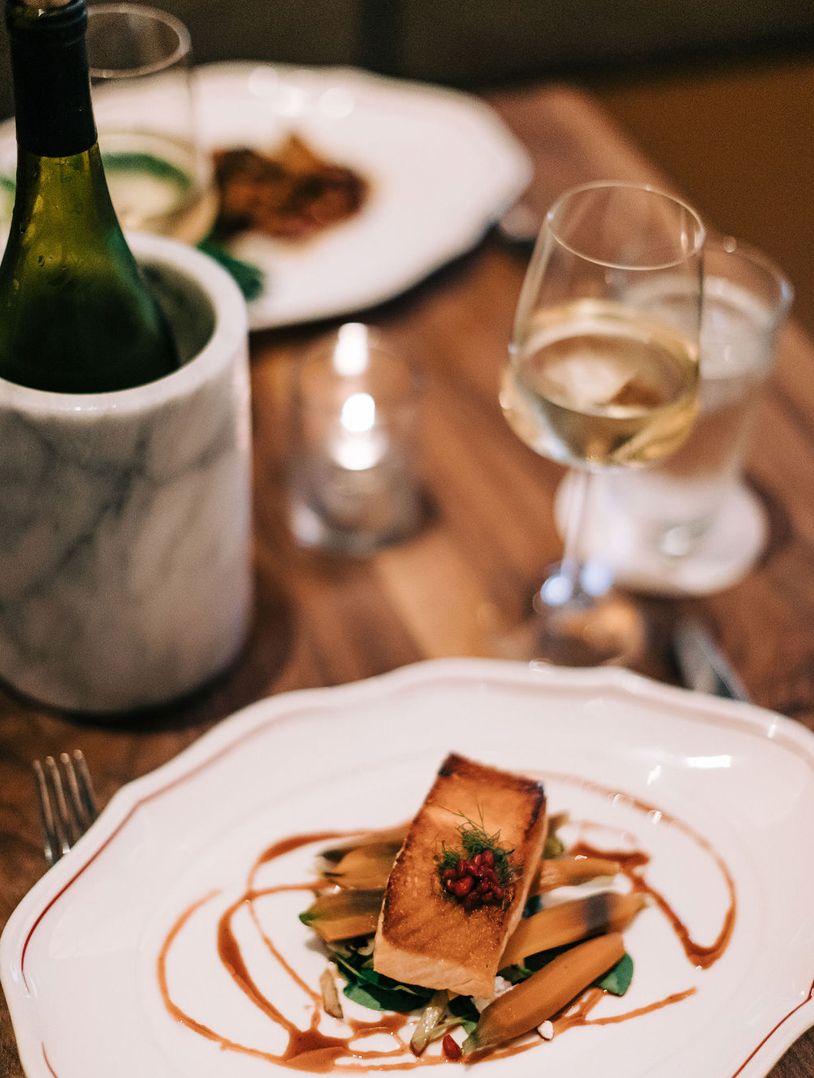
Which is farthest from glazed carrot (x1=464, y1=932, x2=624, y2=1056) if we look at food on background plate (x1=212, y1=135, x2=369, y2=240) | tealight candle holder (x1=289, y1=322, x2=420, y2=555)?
food on background plate (x1=212, y1=135, x2=369, y2=240)

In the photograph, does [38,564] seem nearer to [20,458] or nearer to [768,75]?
[20,458]

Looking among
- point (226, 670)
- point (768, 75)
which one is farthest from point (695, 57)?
point (226, 670)

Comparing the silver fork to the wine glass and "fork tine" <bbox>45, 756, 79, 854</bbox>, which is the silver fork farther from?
the wine glass

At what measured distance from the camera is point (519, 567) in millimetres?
1015

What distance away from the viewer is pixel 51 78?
1.98ft

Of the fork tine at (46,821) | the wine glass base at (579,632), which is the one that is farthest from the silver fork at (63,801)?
the wine glass base at (579,632)

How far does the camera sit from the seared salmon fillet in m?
0.64

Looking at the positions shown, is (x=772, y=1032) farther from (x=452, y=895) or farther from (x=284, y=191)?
(x=284, y=191)

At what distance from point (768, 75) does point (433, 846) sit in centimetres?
323

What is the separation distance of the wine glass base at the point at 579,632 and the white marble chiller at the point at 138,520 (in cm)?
23

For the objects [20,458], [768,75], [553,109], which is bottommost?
[768,75]

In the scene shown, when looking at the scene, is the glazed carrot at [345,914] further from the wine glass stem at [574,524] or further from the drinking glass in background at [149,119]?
the drinking glass in background at [149,119]

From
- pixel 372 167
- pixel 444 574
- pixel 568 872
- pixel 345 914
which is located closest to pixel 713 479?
pixel 444 574

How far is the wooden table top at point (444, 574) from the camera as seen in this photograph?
33.4 inches
